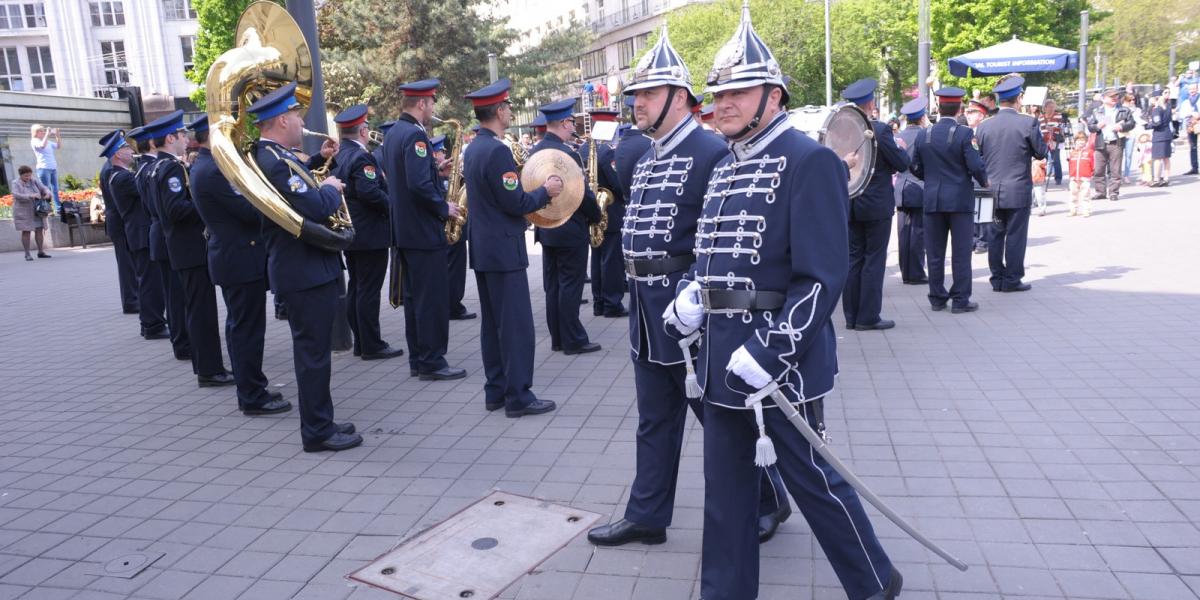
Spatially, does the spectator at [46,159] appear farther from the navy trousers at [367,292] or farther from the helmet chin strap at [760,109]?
the helmet chin strap at [760,109]

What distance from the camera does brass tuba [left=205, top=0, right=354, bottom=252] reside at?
5.18 meters

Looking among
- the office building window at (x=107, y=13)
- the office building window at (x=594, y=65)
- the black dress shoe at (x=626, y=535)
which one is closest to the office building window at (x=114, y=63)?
the office building window at (x=107, y=13)

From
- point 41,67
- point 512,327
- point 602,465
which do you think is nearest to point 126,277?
point 512,327

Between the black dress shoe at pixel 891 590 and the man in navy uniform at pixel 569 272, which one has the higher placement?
the man in navy uniform at pixel 569 272

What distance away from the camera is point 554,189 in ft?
21.0

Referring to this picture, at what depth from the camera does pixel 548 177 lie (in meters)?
6.53

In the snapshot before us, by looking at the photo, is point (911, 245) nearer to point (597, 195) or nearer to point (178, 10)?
point (597, 195)

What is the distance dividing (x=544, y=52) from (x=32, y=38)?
37441 mm

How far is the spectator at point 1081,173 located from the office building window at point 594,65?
2287 inches

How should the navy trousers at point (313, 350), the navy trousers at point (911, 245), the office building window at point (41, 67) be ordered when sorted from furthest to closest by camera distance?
the office building window at point (41, 67) → the navy trousers at point (911, 245) → the navy trousers at point (313, 350)

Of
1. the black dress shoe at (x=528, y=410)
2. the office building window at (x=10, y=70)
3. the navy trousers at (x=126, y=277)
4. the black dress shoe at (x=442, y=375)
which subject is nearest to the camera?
the black dress shoe at (x=528, y=410)

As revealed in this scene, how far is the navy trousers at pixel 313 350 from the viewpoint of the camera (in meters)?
5.40

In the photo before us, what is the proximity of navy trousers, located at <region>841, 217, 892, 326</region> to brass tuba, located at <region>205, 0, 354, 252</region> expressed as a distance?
4654mm

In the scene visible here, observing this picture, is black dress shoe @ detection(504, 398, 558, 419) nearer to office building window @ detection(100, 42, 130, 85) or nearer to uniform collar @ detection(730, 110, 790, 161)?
uniform collar @ detection(730, 110, 790, 161)
